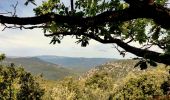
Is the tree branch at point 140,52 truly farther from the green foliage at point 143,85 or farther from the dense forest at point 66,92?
the green foliage at point 143,85

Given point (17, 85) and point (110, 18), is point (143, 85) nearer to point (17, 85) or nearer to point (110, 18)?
point (17, 85)

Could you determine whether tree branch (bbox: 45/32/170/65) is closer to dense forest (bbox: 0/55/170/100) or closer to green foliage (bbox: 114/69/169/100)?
dense forest (bbox: 0/55/170/100)

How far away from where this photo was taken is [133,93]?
322 ft

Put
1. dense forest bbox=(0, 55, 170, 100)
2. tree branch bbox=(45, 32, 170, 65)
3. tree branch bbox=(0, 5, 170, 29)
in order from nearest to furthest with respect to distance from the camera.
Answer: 1. tree branch bbox=(0, 5, 170, 29)
2. tree branch bbox=(45, 32, 170, 65)
3. dense forest bbox=(0, 55, 170, 100)

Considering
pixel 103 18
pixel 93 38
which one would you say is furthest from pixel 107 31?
pixel 103 18

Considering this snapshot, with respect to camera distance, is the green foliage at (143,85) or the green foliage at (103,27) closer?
the green foliage at (103,27)

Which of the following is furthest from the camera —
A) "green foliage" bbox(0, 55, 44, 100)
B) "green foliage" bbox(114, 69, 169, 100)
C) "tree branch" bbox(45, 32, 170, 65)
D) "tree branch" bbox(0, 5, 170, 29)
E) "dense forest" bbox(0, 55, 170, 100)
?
"green foliage" bbox(114, 69, 169, 100)

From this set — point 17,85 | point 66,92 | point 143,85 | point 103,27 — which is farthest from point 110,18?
point 66,92

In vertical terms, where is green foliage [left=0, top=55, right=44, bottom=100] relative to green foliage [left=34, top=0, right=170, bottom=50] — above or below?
below

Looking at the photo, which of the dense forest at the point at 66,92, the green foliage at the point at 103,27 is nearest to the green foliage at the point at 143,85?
the dense forest at the point at 66,92

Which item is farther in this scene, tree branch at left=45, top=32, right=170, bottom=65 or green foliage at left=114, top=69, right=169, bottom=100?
green foliage at left=114, top=69, right=169, bottom=100

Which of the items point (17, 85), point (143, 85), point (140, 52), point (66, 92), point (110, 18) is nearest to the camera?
point (110, 18)

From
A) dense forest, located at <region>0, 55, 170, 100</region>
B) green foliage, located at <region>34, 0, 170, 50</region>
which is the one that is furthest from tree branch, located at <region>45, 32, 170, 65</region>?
dense forest, located at <region>0, 55, 170, 100</region>

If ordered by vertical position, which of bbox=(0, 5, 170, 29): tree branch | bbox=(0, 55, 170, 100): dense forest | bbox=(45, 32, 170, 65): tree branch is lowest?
bbox=(0, 55, 170, 100): dense forest
